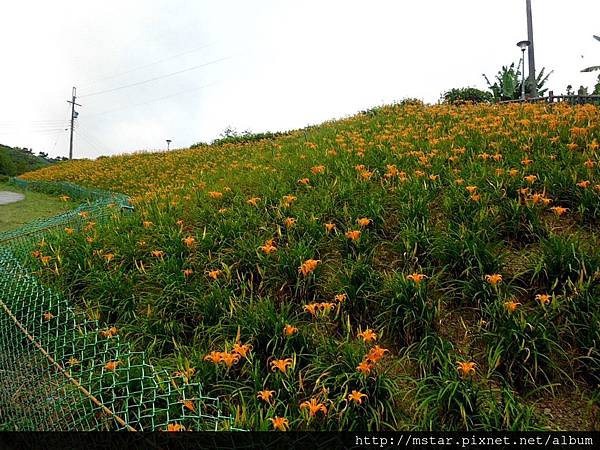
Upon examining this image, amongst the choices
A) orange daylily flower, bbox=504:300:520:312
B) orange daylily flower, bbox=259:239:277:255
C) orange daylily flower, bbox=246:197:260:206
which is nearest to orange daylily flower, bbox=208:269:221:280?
orange daylily flower, bbox=259:239:277:255

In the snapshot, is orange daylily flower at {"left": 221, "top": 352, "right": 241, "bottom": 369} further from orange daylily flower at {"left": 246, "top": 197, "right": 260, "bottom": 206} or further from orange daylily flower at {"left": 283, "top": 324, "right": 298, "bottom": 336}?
orange daylily flower at {"left": 246, "top": 197, "right": 260, "bottom": 206}

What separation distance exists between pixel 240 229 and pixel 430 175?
1.88 m

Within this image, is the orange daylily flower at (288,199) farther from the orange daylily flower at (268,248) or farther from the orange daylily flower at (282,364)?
the orange daylily flower at (282,364)

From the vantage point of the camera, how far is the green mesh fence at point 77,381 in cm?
184

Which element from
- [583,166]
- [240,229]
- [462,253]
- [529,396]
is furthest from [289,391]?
[583,166]

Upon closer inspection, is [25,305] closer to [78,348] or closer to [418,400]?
[78,348]

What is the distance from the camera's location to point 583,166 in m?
3.43

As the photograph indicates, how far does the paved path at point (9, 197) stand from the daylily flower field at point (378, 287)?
803 cm

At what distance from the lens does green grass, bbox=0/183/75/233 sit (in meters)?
7.87

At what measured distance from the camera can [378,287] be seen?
2.60m

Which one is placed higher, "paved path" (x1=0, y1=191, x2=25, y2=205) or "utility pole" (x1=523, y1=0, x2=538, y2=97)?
"utility pole" (x1=523, y1=0, x2=538, y2=97)

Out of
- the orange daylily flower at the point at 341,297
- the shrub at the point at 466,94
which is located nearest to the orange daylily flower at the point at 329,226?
the orange daylily flower at the point at 341,297

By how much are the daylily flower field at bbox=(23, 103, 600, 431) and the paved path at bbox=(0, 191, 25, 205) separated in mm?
8033

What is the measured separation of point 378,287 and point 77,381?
1.77 meters
